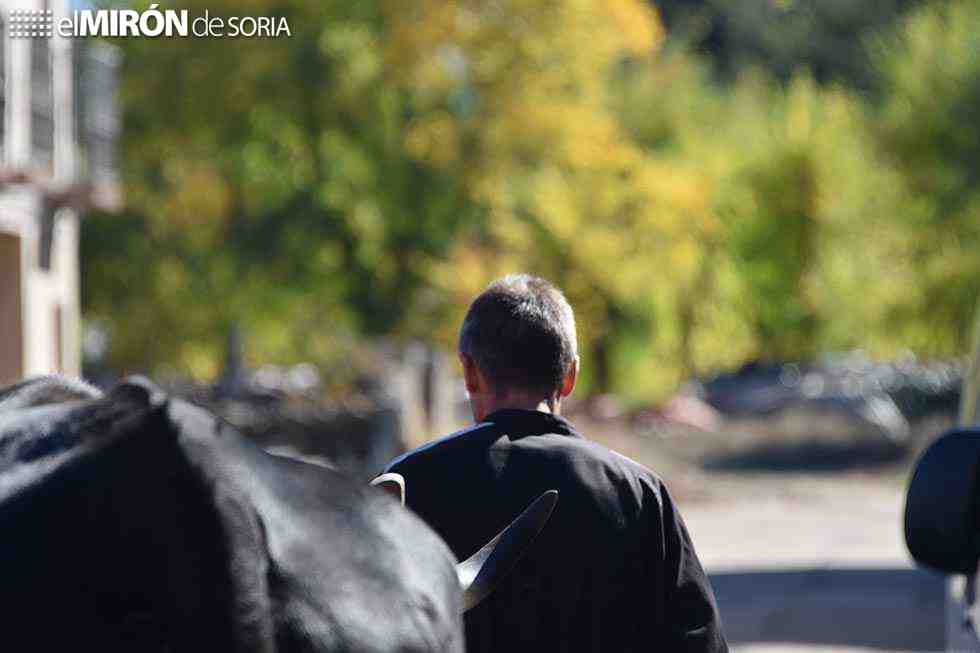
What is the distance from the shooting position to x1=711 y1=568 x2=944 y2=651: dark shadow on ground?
1057cm

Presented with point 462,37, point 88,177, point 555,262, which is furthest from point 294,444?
point 555,262

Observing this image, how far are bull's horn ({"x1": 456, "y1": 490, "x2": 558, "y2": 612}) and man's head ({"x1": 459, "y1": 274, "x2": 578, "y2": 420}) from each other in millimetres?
917

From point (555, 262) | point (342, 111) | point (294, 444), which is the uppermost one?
point (342, 111)

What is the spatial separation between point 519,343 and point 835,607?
350 inches

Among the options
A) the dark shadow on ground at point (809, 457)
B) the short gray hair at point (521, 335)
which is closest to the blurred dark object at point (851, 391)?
the dark shadow on ground at point (809, 457)

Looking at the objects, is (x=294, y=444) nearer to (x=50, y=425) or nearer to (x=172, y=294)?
(x=172, y=294)

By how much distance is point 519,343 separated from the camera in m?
3.31

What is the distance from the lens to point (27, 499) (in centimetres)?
162

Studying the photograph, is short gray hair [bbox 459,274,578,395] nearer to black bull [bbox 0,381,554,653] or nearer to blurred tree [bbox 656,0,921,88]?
black bull [bbox 0,381,554,653]

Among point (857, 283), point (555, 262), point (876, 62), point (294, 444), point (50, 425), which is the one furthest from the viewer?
point (857, 283)

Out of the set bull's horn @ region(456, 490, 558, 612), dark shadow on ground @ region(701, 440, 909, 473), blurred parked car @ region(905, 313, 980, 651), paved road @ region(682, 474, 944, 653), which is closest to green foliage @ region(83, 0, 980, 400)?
dark shadow on ground @ region(701, 440, 909, 473)

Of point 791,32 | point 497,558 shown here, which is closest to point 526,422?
point 497,558

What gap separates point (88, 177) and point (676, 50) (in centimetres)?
1901

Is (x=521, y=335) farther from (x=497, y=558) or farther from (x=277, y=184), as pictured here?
(x=277, y=184)
